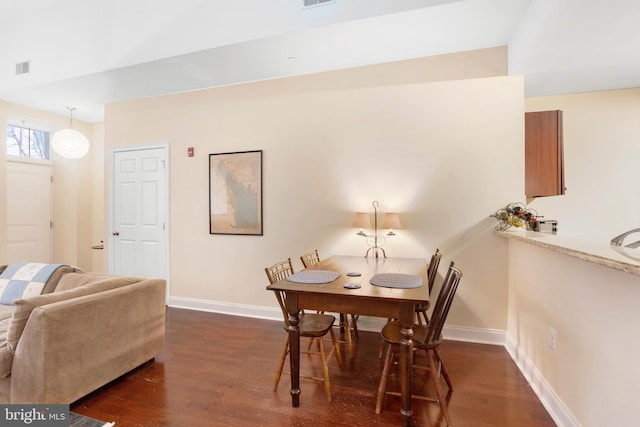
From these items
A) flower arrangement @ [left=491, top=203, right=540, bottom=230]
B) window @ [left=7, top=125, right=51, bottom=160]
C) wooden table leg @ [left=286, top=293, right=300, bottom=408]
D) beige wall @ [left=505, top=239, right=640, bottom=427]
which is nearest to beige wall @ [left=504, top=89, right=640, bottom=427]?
beige wall @ [left=505, top=239, right=640, bottom=427]

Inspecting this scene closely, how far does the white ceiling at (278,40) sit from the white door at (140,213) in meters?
0.90

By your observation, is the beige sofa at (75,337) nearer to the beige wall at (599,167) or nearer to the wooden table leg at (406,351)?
the wooden table leg at (406,351)

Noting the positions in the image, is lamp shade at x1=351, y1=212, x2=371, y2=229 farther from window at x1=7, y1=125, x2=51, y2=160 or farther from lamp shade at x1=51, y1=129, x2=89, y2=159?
window at x1=7, y1=125, x2=51, y2=160

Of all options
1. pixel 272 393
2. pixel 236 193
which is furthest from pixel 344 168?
pixel 272 393

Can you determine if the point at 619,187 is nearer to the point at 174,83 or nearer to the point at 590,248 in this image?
the point at 590,248

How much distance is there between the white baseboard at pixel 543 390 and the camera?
172cm

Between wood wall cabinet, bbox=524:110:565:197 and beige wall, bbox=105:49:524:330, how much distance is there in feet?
0.42

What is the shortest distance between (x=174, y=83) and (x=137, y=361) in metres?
2.93

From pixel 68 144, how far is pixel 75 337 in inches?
137

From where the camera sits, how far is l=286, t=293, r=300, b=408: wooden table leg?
75.4 inches

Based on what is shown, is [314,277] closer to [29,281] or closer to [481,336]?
[481,336]

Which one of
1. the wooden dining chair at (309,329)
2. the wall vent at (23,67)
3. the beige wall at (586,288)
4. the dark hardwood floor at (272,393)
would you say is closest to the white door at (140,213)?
the wall vent at (23,67)

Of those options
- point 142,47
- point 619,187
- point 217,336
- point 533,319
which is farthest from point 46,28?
point 619,187

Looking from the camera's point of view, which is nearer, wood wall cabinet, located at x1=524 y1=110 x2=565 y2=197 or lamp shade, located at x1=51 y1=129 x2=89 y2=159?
wood wall cabinet, located at x1=524 y1=110 x2=565 y2=197
